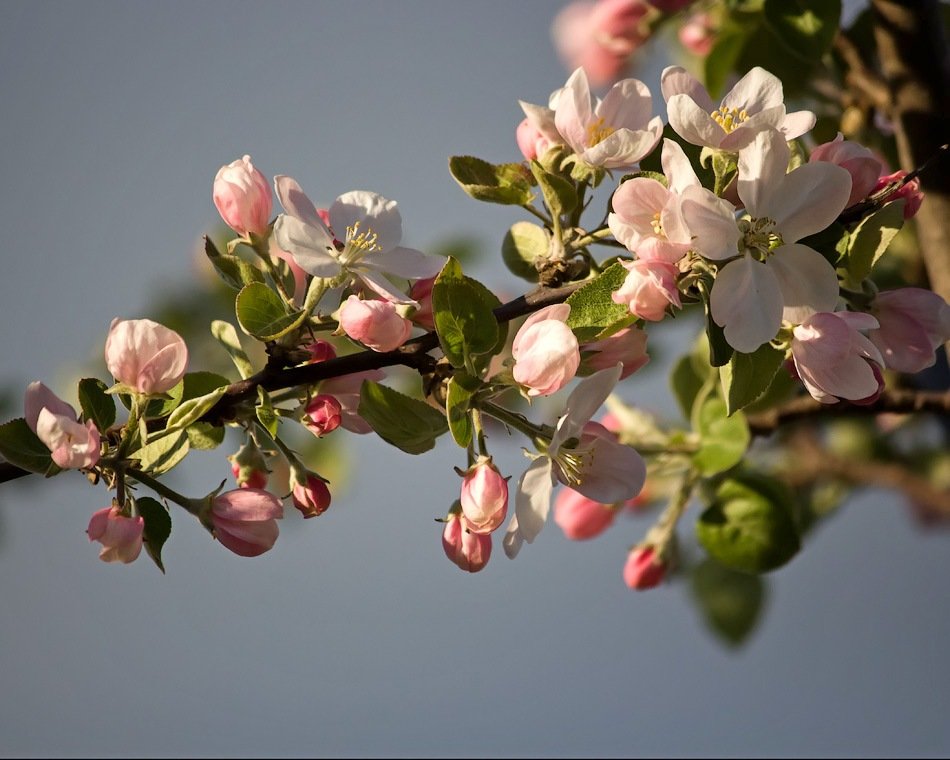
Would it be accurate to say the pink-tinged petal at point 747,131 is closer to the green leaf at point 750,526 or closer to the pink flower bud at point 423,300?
the pink flower bud at point 423,300

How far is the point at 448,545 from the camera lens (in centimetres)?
70

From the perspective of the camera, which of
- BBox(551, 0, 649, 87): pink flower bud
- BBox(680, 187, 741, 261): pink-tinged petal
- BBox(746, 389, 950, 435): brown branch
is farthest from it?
BBox(551, 0, 649, 87): pink flower bud

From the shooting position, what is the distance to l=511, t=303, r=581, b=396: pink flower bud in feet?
2.07

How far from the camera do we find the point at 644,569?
1068 millimetres

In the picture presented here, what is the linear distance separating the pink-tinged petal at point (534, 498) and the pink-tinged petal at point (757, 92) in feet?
0.97

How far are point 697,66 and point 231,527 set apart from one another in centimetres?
103

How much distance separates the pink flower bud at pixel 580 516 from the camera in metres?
1.05

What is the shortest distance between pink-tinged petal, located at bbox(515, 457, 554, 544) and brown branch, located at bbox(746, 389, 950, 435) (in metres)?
→ 0.35

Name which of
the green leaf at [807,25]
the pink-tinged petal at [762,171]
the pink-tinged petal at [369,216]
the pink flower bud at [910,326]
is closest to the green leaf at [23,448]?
the pink-tinged petal at [369,216]

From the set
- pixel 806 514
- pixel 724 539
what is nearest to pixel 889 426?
pixel 806 514

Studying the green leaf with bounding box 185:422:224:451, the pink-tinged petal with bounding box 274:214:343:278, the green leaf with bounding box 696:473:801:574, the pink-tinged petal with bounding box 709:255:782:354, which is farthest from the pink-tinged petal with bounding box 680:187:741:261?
the green leaf with bounding box 696:473:801:574

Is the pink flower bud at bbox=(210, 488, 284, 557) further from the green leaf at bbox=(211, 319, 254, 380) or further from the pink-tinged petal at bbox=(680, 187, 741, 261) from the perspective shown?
the pink-tinged petal at bbox=(680, 187, 741, 261)

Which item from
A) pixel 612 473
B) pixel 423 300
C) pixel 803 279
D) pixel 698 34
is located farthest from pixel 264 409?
pixel 698 34

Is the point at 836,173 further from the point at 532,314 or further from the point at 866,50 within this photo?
the point at 866,50
